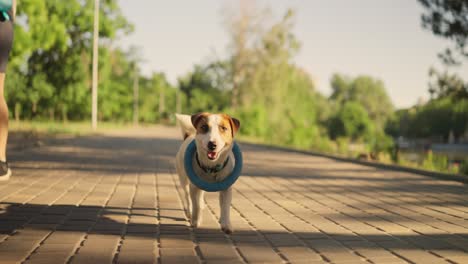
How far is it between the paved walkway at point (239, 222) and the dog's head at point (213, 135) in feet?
2.58

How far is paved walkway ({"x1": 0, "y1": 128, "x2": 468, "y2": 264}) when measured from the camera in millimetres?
3729

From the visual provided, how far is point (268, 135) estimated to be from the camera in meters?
30.5

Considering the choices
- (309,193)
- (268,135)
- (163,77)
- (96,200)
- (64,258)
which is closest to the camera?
(64,258)

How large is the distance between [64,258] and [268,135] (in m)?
27.3

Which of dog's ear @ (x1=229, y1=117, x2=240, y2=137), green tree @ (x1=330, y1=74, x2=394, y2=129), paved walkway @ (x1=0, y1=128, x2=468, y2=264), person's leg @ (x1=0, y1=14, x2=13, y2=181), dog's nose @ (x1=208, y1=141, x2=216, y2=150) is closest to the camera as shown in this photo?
paved walkway @ (x1=0, y1=128, x2=468, y2=264)

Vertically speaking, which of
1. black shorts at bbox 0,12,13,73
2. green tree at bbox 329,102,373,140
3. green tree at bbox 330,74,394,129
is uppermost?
green tree at bbox 330,74,394,129

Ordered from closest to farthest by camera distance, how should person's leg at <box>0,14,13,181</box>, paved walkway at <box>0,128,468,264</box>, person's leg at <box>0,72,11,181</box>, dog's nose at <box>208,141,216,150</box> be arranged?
paved walkway at <box>0,128,468,264</box>, dog's nose at <box>208,141,216,150</box>, person's leg at <box>0,14,13,181</box>, person's leg at <box>0,72,11,181</box>

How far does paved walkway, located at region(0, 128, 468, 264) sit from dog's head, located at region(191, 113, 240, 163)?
30.9 inches

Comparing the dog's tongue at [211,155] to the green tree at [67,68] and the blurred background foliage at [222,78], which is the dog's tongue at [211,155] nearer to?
the blurred background foliage at [222,78]

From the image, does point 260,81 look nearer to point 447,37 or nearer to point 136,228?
point 447,37

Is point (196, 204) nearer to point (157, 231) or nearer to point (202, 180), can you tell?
point (202, 180)

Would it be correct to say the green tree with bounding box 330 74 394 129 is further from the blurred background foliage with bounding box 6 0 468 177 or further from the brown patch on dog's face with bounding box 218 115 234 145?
the brown patch on dog's face with bounding box 218 115 234 145

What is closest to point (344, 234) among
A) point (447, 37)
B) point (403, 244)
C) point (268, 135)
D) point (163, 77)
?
point (403, 244)

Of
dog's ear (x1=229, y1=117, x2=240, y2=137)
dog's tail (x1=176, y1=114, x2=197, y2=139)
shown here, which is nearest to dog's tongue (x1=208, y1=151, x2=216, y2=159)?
dog's ear (x1=229, y1=117, x2=240, y2=137)
